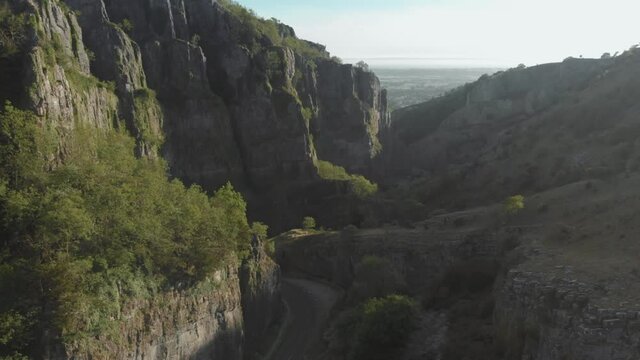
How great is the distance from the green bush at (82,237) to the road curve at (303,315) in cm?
922

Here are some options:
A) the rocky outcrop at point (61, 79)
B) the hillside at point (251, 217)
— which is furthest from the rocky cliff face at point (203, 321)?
the rocky outcrop at point (61, 79)

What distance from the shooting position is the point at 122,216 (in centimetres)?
2753

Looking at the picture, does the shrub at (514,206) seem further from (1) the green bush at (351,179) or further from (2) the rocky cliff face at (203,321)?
(1) the green bush at (351,179)

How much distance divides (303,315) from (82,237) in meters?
24.1

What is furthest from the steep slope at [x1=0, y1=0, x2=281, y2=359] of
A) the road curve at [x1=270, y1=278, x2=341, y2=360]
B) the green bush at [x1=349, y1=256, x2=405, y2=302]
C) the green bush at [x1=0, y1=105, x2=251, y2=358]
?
the green bush at [x1=349, y1=256, x2=405, y2=302]

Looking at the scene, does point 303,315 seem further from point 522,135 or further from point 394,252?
point 522,135

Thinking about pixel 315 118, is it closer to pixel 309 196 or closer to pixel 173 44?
pixel 309 196

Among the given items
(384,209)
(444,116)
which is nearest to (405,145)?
(444,116)

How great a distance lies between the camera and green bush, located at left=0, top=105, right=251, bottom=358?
2303cm

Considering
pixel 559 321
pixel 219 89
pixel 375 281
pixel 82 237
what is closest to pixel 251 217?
pixel 219 89

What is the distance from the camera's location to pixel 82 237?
83.4 feet

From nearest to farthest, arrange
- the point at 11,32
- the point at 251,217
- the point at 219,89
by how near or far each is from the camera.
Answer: the point at 11,32 → the point at 251,217 → the point at 219,89

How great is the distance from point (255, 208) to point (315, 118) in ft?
60.8

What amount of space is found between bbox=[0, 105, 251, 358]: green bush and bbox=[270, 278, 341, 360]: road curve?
9.22 m
